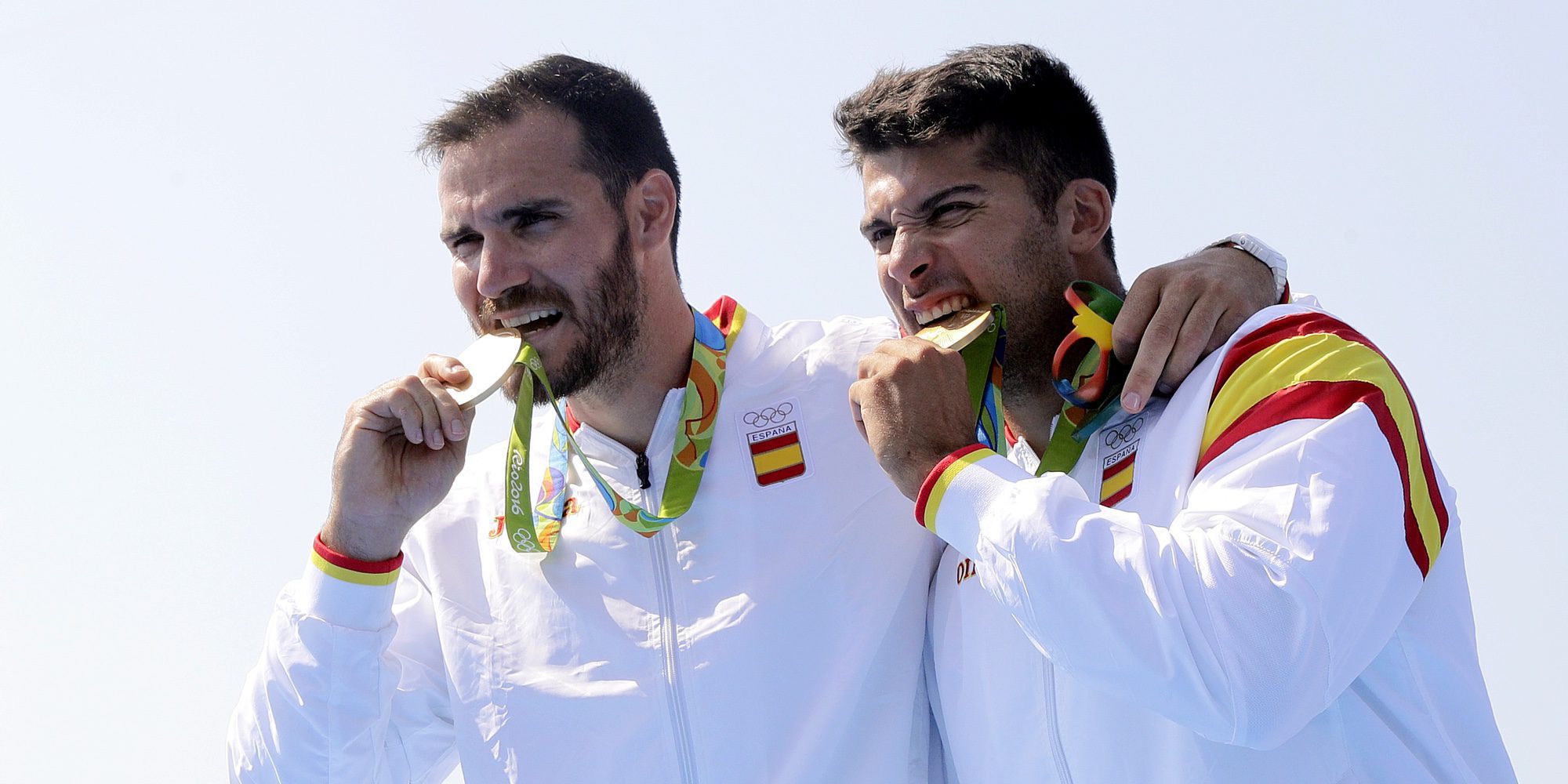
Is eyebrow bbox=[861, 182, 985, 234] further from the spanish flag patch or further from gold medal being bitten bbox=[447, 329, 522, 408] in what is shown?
gold medal being bitten bbox=[447, 329, 522, 408]

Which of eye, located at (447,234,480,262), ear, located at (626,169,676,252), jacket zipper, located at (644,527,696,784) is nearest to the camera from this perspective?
jacket zipper, located at (644,527,696,784)

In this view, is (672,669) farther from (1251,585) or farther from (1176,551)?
(1251,585)

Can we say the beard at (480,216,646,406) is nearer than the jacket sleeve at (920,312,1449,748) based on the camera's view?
No

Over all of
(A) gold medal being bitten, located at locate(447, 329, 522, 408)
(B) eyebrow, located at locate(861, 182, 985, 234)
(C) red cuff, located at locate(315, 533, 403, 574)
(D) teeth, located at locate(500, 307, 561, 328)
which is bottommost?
(C) red cuff, located at locate(315, 533, 403, 574)

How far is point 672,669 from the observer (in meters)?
4.32

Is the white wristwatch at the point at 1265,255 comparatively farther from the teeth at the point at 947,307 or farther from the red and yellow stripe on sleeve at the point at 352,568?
the red and yellow stripe on sleeve at the point at 352,568

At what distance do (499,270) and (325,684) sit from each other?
1.35m

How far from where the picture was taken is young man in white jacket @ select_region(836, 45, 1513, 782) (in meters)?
3.12

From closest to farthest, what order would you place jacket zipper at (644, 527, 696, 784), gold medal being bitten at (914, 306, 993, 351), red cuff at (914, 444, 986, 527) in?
red cuff at (914, 444, 986, 527) < gold medal being bitten at (914, 306, 993, 351) < jacket zipper at (644, 527, 696, 784)

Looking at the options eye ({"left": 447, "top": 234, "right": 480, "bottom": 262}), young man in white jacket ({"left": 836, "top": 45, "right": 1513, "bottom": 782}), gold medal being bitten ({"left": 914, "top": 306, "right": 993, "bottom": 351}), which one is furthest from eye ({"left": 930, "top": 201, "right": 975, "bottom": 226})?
eye ({"left": 447, "top": 234, "right": 480, "bottom": 262})

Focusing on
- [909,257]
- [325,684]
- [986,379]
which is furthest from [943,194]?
[325,684]

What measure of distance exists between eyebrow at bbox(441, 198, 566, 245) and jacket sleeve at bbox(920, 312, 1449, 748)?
1.85m

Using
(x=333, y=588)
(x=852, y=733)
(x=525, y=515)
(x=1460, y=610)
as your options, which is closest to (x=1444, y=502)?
(x=1460, y=610)

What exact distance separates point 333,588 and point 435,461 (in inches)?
18.6
